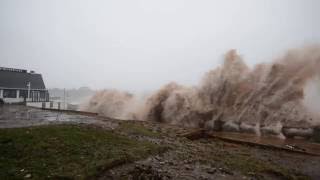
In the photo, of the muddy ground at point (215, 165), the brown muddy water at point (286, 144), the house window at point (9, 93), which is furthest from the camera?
the house window at point (9, 93)

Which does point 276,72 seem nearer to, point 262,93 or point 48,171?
point 262,93

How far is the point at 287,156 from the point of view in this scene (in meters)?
14.7

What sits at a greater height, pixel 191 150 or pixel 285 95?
pixel 285 95

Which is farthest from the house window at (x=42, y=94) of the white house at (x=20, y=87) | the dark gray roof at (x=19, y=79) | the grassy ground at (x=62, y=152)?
the grassy ground at (x=62, y=152)

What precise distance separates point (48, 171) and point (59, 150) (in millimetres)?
2150

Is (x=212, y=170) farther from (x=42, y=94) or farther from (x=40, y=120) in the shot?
(x=42, y=94)

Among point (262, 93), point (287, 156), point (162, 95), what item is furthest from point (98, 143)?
point (162, 95)

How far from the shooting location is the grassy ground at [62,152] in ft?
27.8

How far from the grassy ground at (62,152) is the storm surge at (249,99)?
653 inches

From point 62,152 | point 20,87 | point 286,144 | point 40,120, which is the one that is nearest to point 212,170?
point 62,152

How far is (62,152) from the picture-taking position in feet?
34.0

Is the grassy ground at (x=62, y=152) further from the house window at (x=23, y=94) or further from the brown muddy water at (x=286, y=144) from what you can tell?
the house window at (x=23, y=94)

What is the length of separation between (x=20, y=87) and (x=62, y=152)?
134 ft

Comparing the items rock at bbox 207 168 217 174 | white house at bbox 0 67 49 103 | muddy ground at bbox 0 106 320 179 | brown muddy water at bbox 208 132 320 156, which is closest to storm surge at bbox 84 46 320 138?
brown muddy water at bbox 208 132 320 156
